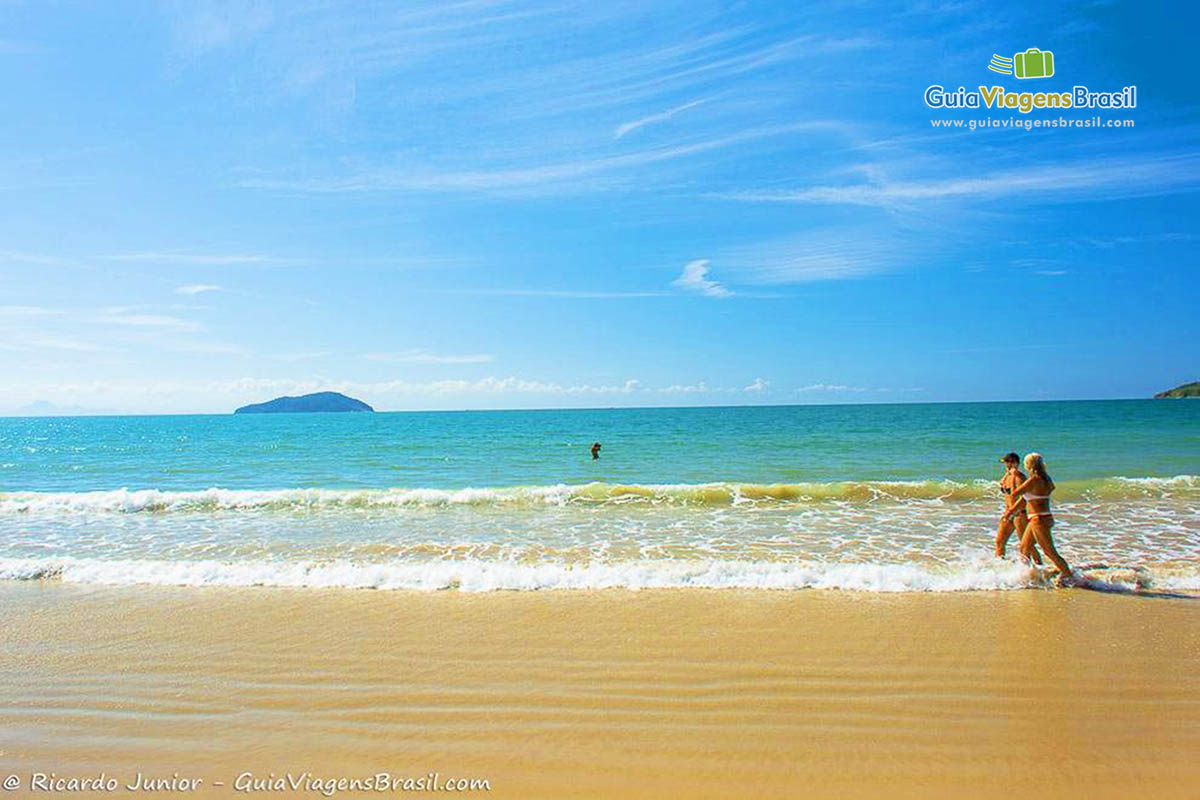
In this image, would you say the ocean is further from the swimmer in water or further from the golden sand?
the golden sand

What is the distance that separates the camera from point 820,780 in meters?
3.95

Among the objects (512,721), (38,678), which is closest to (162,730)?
(38,678)

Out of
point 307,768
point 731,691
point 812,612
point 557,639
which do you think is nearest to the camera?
point 307,768

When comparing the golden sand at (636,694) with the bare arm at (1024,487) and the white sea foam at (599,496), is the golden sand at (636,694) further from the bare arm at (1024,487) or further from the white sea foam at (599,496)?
the white sea foam at (599,496)

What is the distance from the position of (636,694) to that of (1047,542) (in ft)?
22.0

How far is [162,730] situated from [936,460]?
92.2ft

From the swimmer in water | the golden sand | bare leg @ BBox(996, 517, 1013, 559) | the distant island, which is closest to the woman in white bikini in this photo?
the swimmer in water

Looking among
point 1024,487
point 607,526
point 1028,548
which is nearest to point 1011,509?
point 1024,487

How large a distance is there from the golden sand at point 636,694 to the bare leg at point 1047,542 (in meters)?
0.47

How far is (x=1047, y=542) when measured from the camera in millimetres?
8539

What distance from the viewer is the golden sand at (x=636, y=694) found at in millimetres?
4105

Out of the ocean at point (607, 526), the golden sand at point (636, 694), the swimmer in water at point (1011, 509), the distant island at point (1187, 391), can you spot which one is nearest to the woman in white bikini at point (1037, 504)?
the swimmer in water at point (1011, 509)

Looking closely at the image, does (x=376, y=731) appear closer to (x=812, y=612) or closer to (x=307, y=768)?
(x=307, y=768)

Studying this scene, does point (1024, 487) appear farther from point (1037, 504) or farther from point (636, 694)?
point (636, 694)
